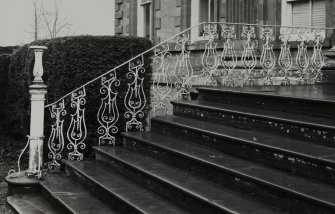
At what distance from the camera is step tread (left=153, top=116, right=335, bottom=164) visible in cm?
429

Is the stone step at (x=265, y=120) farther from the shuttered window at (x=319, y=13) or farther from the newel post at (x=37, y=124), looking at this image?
the shuttered window at (x=319, y=13)

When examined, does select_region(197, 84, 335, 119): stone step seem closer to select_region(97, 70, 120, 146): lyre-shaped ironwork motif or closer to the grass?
select_region(97, 70, 120, 146): lyre-shaped ironwork motif

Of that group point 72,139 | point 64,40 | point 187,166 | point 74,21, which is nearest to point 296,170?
point 187,166

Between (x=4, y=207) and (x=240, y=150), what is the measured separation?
3.33 meters

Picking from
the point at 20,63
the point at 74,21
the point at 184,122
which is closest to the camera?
the point at 184,122

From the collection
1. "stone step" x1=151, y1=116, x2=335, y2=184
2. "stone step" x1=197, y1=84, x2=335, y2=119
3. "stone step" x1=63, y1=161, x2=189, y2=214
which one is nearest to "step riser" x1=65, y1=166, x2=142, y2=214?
"stone step" x1=63, y1=161, x2=189, y2=214

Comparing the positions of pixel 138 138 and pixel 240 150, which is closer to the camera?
pixel 240 150

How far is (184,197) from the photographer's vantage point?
14.9 ft

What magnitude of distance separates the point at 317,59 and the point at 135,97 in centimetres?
311

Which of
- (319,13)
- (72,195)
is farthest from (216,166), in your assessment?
(319,13)

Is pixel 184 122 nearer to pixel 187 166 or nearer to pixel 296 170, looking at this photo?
pixel 187 166

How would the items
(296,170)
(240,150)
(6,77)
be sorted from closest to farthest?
(296,170) < (240,150) < (6,77)

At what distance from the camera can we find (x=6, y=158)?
10.2 metres

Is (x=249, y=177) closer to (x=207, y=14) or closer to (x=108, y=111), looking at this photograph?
(x=108, y=111)
